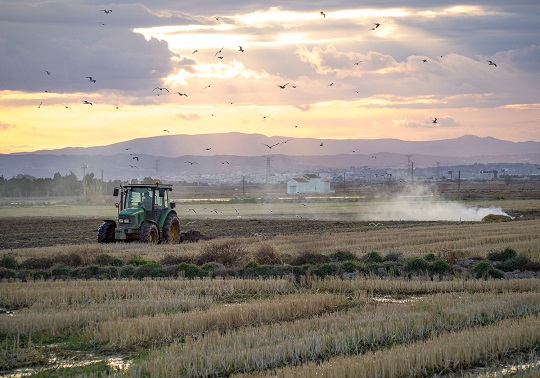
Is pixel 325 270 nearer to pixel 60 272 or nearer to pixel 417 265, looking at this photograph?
pixel 417 265

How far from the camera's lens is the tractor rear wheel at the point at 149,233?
32.1 meters

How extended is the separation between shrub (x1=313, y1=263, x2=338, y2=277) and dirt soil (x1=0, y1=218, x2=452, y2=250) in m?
17.9

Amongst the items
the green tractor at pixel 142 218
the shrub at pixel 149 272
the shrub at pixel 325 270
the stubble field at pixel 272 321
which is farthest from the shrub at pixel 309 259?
the green tractor at pixel 142 218

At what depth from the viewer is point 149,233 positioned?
32.3 m

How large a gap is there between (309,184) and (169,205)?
4112 inches

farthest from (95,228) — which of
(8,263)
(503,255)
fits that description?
(503,255)

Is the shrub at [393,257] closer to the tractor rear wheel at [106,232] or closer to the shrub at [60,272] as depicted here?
the shrub at [60,272]

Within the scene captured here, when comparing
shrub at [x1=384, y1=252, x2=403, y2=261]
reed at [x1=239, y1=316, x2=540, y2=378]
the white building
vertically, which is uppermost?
the white building

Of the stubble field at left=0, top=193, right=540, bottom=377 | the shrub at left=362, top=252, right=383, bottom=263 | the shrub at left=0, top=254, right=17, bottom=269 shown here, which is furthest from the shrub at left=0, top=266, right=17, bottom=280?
the shrub at left=362, top=252, right=383, bottom=263

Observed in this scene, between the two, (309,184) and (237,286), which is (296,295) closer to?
(237,286)

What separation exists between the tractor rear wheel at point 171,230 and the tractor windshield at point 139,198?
3.42ft

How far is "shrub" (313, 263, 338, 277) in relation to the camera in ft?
74.4

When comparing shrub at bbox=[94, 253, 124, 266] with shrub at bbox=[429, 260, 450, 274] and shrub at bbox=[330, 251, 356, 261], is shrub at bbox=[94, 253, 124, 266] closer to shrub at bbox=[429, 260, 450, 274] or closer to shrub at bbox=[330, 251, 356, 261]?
shrub at bbox=[330, 251, 356, 261]

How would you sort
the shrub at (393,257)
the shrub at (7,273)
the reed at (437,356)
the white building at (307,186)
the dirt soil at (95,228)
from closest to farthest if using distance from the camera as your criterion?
the reed at (437,356)
the shrub at (7,273)
the shrub at (393,257)
the dirt soil at (95,228)
the white building at (307,186)
